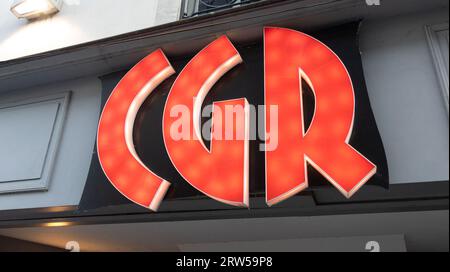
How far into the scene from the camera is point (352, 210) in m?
2.63

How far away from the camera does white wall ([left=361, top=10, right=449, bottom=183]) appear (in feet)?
7.89

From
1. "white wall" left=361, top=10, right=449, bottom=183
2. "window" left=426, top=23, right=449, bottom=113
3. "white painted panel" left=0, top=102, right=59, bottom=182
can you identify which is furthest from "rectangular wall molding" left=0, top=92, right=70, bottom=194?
"window" left=426, top=23, right=449, bottom=113

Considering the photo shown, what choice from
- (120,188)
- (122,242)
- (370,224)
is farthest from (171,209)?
(370,224)

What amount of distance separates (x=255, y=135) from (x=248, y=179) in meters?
0.37

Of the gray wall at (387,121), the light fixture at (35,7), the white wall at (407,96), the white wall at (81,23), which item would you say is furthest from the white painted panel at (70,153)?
the white wall at (407,96)

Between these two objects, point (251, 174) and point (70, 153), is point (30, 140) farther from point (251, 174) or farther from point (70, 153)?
point (251, 174)

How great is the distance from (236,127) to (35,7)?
348cm

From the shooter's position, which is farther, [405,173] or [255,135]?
[255,135]

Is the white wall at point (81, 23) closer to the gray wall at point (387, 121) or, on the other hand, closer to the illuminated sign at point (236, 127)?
the gray wall at point (387, 121)

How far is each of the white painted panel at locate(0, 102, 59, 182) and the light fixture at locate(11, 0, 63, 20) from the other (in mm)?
1412

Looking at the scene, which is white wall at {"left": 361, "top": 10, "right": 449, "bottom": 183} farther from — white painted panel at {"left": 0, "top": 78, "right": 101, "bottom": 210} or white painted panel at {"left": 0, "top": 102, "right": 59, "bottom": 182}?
white painted panel at {"left": 0, "top": 102, "right": 59, "bottom": 182}

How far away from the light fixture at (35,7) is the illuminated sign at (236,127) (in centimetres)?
211

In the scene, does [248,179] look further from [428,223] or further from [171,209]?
[428,223]

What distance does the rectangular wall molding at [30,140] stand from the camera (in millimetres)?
3618
